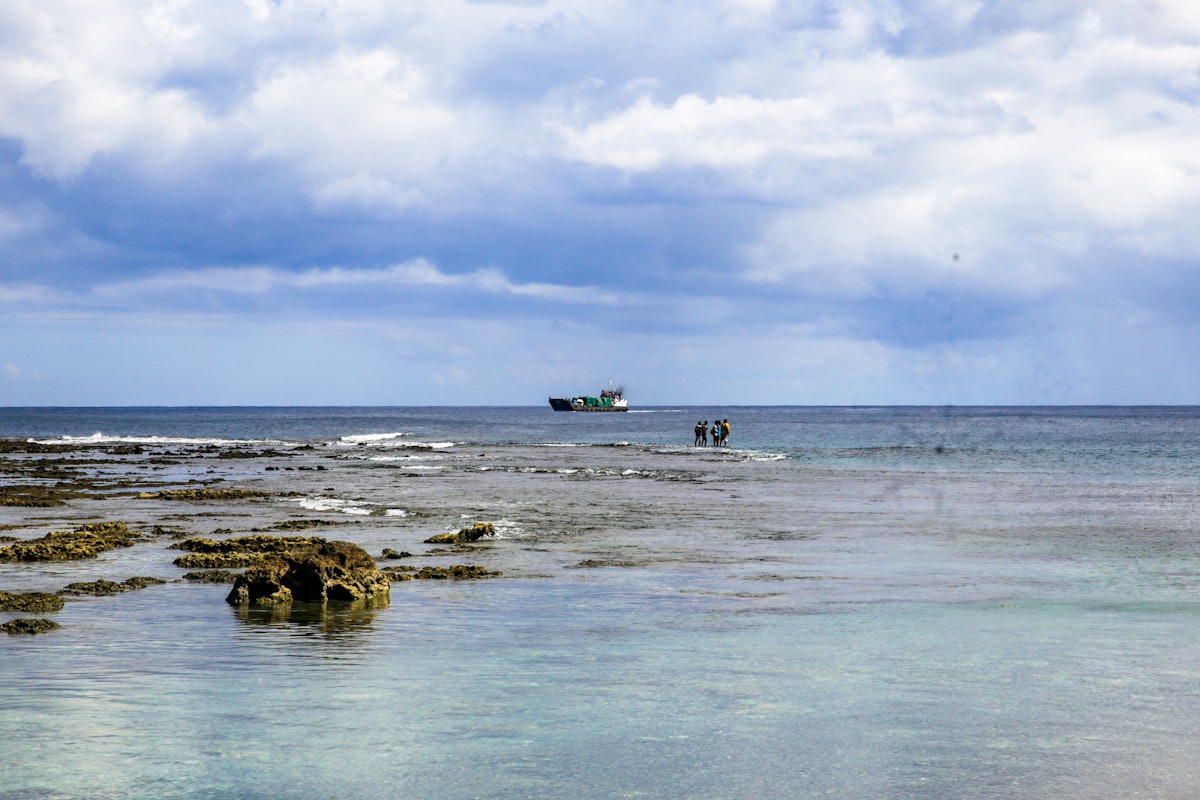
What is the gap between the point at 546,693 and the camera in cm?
1216

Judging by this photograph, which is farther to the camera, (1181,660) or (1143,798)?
(1181,660)

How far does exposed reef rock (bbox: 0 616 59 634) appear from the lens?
586 inches

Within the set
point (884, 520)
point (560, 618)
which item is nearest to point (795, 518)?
point (884, 520)

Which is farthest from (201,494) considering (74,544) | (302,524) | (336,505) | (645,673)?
(645,673)

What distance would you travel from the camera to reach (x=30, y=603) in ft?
54.9

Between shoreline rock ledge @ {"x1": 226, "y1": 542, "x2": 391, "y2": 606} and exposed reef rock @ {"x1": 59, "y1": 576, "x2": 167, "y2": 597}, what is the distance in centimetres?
227

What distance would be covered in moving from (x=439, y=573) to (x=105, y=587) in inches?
217

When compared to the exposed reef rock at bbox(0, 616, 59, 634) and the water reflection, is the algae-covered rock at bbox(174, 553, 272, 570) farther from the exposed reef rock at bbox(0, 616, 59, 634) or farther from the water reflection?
the exposed reef rock at bbox(0, 616, 59, 634)

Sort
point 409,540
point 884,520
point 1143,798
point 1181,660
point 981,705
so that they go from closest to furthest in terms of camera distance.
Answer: point 1143,798, point 981,705, point 1181,660, point 409,540, point 884,520

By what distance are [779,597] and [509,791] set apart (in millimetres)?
10163

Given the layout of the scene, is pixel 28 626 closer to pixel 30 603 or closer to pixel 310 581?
pixel 30 603

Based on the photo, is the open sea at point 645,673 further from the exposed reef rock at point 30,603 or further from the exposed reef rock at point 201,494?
the exposed reef rock at point 201,494

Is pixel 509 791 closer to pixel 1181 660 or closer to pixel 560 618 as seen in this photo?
pixel 560 618

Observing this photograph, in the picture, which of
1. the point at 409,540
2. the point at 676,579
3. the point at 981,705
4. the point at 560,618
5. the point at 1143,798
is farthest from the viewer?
the point at 409,540
